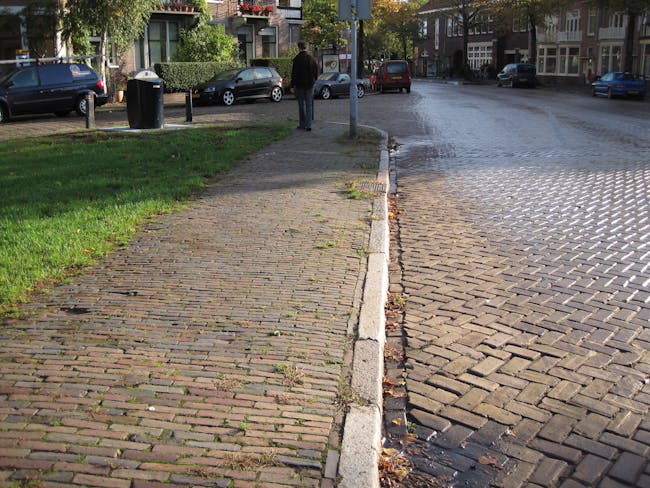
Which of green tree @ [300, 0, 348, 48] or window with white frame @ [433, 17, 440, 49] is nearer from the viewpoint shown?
green tree @ [300, 0, 348, 48]

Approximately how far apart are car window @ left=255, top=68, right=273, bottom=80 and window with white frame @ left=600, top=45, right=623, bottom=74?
1383 inches

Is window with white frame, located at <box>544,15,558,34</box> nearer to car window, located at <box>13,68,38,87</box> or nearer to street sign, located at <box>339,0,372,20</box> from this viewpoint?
car window, located at <box>13,68,38,87</box>

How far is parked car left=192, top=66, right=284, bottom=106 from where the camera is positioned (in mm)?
28562

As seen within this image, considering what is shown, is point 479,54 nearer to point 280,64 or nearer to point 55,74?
point 280,64

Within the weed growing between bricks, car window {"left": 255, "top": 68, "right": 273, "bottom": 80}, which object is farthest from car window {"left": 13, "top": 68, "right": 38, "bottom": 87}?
the weed growing between bricks

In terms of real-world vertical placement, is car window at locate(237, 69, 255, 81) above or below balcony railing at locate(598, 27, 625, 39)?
below

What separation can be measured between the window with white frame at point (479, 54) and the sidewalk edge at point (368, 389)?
75428 millimetres

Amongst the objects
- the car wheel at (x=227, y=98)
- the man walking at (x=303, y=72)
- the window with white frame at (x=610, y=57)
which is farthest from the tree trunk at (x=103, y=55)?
the window with white frame at (x=610, y=57)

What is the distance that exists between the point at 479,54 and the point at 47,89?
6521cm

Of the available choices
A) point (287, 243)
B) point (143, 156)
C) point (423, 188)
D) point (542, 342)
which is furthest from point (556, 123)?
point (542, 342)

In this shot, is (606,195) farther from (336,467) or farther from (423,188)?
(336,467)

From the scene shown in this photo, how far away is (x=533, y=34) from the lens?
196 feet

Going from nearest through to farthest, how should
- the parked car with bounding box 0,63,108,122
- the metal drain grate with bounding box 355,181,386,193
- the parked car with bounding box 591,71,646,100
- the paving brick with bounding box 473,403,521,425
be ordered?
the paving brick with bounding box 473,403,521,425 < the metal drain grate with bounding box 355,181,386,193 < the parked car with bounding box 0,63,108,122 < the parked car with bounding box 591,71,646,100

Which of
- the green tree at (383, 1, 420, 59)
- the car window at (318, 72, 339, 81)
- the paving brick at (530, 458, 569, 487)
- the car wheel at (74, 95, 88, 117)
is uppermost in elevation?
the green tree at (383, 1, 420, 59)
